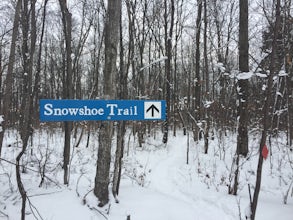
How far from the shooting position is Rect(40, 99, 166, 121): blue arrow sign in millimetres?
3074

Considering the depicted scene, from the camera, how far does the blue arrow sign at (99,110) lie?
10.1 feet

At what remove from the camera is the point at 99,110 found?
3307 millimetres

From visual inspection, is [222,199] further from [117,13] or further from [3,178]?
[3,178]

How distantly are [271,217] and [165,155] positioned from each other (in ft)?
21.1

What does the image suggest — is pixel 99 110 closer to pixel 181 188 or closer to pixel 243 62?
pixel 181 188

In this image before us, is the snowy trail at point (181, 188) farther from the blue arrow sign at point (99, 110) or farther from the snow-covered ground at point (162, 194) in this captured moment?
the blue arrow sign at point (99, 110)

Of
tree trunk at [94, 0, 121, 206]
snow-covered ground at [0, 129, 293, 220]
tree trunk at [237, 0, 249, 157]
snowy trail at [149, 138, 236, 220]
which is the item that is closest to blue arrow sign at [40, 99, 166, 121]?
tree trunk at [94, 0, 121, 206]

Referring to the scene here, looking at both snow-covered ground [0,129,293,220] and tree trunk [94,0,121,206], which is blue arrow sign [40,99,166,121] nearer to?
tree trunk [94,0,121,206]

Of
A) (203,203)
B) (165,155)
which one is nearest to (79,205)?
(203,203)

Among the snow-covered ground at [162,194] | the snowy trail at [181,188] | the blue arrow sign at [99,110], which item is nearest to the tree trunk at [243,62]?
the snow-covered ground at [162,194]

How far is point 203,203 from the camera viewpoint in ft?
17.1

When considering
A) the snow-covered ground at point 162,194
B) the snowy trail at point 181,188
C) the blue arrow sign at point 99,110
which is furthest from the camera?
the snowy trail at point 181,188

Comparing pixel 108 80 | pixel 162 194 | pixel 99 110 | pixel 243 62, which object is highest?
pixel 243 62

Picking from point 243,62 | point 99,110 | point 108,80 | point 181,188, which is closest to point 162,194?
point 181,188
